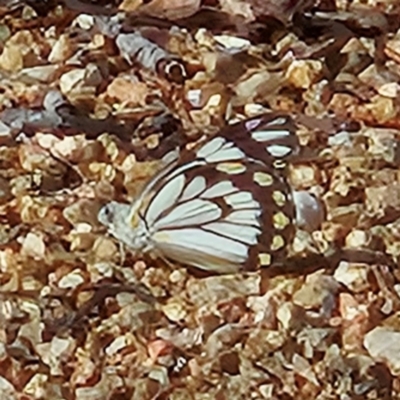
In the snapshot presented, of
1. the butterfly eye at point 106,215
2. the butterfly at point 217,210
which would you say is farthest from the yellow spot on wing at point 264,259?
the butterfly eye at point 106,215

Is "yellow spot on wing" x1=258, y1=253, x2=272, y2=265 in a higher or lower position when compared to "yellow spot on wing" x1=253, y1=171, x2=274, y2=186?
lower

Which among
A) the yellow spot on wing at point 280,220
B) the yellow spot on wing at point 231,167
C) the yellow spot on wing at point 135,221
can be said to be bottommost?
the yellow spot on wing at point 135,221

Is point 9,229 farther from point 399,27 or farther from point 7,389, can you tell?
point 399,27

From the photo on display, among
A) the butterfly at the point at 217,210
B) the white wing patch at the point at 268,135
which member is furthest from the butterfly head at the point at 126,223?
the white wing patch at the point at 268,135

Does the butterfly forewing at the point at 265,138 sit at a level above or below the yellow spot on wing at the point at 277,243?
above

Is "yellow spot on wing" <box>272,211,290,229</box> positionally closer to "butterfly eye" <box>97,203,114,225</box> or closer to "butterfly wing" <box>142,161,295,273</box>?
"butterfly wing" <box>142,161,295,273</box>

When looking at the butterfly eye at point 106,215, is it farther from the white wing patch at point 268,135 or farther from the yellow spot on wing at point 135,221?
the white wing patch at point 268,135

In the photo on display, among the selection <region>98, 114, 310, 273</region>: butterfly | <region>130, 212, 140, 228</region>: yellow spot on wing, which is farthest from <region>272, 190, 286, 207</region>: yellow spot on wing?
<region>130, 212, 140, 228</region>: yellow spot on wing

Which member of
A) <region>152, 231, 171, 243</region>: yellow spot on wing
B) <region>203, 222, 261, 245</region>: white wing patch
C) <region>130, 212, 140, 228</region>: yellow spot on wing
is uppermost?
<region>203, 222, 261, 245</region>: white wing patch
